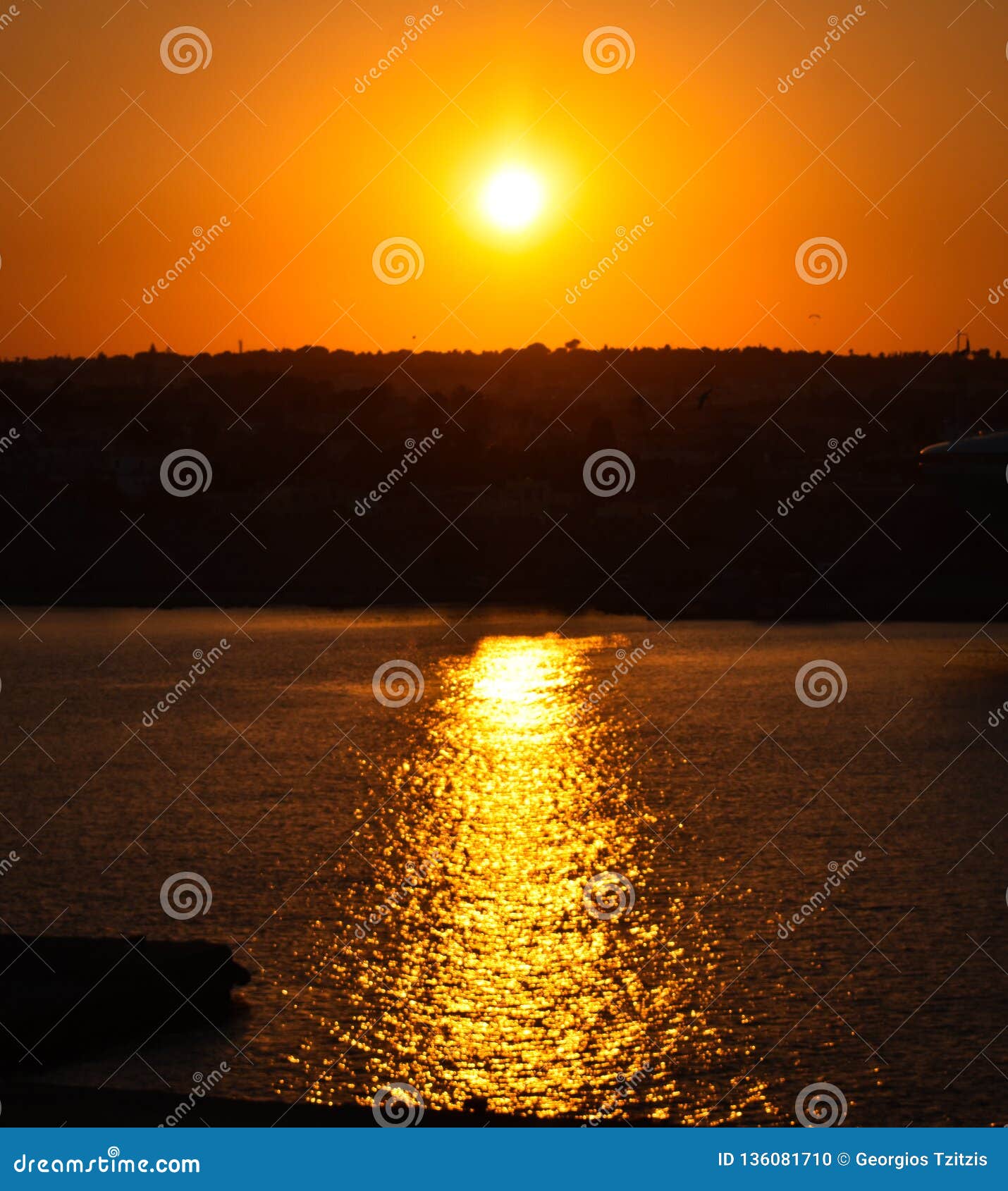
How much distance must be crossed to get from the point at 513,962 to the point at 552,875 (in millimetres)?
2343

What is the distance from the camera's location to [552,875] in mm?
12781

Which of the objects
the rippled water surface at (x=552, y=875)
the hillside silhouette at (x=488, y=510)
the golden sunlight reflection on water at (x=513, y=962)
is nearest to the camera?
the golden sunlight reflection on water at (x=513, y=962)

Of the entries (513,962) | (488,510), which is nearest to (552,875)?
(513,962)

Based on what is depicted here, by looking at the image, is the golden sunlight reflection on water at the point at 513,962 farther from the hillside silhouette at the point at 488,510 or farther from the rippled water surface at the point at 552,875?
the hillside silhouette at the point at 488,510

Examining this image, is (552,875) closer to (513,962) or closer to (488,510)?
(513,962)

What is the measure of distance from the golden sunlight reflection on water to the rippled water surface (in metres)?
0.03

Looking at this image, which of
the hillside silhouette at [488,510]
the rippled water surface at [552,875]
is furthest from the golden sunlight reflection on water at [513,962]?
the hillside silhouette at [488,510]

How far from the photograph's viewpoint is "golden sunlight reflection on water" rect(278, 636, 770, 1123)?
8453 mm

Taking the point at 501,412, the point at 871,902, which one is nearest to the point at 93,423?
the point at 501,412

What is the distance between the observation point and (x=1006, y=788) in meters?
16.8

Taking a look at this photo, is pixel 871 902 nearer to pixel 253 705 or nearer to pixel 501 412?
pixel 253 705

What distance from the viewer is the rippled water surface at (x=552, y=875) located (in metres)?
8.68

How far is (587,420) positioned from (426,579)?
106 ft

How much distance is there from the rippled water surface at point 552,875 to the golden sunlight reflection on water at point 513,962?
3 cm
